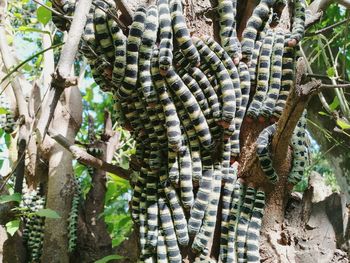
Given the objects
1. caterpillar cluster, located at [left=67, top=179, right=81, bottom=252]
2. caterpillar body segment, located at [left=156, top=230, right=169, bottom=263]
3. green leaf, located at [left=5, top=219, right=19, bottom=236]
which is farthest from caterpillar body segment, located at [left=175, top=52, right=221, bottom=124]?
caterpillar cluster, located at [left=67, top=179, right=81, bottom=252]

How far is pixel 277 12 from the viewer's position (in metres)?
1.55

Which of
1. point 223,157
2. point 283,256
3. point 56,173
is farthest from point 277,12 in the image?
point 56,173

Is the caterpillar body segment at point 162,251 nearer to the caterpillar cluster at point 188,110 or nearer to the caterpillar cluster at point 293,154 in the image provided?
the caterpillar cluster at point 188,110

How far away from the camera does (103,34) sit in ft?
4.57

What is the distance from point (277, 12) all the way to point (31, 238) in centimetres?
157

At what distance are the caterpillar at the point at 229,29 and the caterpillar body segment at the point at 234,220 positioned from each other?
40 centimetres

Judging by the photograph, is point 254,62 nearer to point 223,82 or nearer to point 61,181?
point 223,82

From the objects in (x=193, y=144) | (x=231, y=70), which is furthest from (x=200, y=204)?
(x=231, y=70)

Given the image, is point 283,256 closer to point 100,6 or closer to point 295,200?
point 295,200

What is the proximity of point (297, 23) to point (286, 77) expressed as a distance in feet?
0.66

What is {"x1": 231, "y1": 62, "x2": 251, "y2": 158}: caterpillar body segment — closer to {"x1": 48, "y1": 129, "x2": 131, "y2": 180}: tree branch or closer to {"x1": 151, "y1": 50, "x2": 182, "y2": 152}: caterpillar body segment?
{"x1": 151, "y1": 50, "x2": 182, "y2": 152}: caterpillar body segment

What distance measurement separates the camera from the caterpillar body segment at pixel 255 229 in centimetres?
136

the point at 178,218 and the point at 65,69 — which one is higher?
the point at 65,69

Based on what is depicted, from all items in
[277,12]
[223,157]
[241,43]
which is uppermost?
[277,12]
